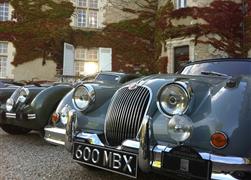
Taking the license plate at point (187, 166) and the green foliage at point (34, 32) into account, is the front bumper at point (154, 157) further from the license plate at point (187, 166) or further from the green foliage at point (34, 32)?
the green foliage at point (34, 32)

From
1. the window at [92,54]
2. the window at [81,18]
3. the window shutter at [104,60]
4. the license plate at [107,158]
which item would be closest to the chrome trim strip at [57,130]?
the license plate at [107,158]

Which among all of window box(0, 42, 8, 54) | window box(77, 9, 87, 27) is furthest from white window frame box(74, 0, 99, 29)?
window box(0, 42, 8, 54)

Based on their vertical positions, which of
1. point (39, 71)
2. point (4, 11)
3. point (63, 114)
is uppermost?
point (4, 11)

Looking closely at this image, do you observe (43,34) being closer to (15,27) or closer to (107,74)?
(15,27)

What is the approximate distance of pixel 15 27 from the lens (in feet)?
59.7

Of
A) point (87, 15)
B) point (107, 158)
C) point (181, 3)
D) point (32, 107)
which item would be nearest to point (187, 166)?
point (107, 158)

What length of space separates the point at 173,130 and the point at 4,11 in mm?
17304

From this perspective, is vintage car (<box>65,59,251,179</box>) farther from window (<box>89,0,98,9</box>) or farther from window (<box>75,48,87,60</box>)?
window (<box>89,0,98,9</box>)

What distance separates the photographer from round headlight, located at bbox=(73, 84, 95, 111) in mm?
3908

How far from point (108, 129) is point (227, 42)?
13.5 metres

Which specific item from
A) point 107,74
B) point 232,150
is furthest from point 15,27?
point 232,150

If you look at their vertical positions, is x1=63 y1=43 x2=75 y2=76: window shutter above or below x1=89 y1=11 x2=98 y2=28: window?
below

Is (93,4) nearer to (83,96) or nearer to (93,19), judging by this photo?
(93,19)

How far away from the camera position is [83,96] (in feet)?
13.1
